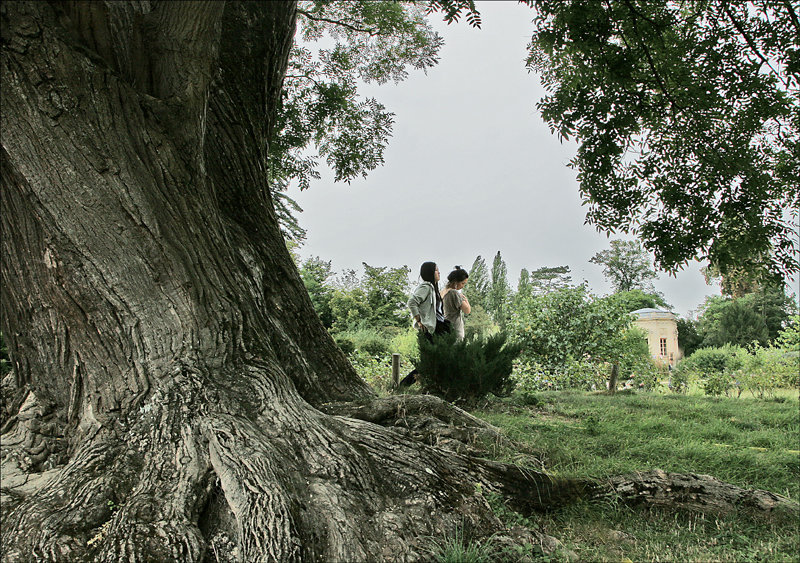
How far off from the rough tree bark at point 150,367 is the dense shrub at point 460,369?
97.6 inches

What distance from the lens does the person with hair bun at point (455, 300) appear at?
7242 mm

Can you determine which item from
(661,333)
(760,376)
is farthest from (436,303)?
(661,333)

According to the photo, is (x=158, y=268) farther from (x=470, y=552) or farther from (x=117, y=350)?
(x=470, y=552)

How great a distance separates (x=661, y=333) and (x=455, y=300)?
29842mm

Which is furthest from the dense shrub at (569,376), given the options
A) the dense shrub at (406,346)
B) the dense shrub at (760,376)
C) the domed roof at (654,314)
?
the domed roof at (654,314)

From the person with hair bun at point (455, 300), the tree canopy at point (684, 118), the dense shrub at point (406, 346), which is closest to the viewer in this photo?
the tree canopy at point (684, 118)

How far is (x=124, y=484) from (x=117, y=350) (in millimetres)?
801

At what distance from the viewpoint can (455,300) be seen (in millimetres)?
7363

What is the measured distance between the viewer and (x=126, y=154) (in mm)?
3027

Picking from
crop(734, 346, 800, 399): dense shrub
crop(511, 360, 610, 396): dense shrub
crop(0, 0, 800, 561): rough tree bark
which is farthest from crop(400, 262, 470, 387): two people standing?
crop(734, 346, 800, 399): dense shrub

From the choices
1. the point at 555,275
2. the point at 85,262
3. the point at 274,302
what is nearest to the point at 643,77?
the point at 274,302

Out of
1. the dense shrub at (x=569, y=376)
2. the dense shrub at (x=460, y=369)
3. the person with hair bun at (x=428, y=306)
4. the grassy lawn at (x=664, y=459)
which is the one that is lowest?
the grassy lawn at (x=664, y=459)

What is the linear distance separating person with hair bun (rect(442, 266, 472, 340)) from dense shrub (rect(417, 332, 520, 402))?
0.89 meters

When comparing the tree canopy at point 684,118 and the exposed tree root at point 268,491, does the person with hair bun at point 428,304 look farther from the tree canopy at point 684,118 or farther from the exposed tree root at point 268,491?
the exposed tree root at point 268,491
